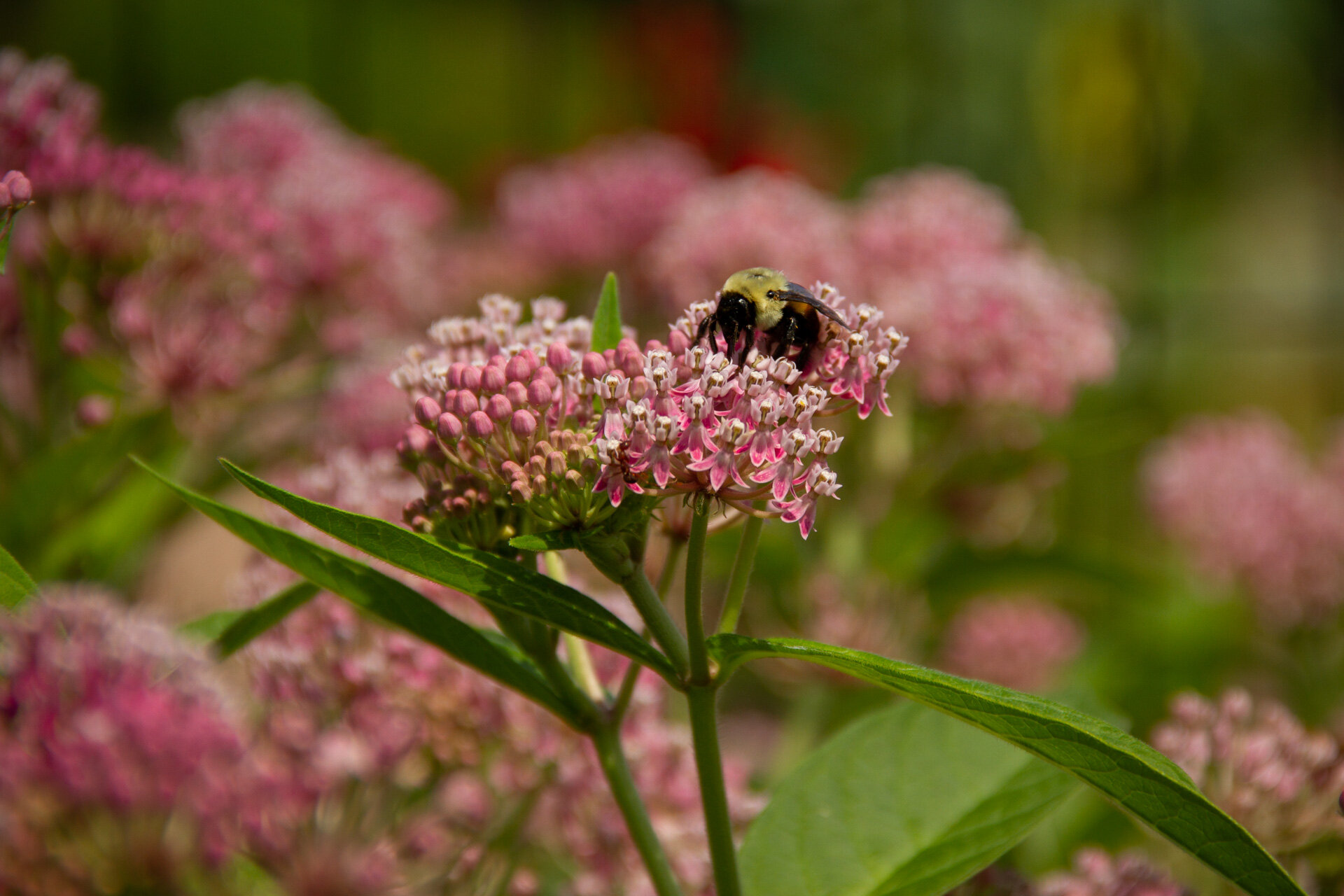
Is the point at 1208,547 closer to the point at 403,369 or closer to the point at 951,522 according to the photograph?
the point at 951,522

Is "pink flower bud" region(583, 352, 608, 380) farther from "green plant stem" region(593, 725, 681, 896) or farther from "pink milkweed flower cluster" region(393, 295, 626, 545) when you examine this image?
"green plant stem" region(593, 725, 681, 896)

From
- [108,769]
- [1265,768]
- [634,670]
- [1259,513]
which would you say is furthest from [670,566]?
[1259,513]

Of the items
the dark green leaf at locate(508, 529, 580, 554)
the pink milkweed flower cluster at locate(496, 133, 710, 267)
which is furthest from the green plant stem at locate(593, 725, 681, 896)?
the pink milkweed flower cluster at locate(496, 133, 710, 267)

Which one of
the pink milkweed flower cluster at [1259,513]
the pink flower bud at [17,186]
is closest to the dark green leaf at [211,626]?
the pink flower bud at [17,186]

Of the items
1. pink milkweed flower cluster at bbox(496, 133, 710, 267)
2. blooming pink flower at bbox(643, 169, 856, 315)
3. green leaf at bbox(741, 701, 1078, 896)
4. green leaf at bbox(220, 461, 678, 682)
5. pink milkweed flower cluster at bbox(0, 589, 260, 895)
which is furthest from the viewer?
pink milkweed flower cluster at bbox(496, 133, 710, 267)

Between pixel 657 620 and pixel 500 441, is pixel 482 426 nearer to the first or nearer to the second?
pixel 500 441

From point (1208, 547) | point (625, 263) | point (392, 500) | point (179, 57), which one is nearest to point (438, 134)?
point (179, 57)
